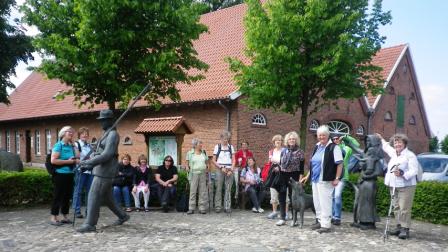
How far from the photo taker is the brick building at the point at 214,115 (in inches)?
688

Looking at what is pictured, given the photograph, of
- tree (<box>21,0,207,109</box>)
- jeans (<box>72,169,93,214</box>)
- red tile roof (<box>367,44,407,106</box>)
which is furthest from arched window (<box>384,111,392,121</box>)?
jeans (<box>72,169,93,214</box>)

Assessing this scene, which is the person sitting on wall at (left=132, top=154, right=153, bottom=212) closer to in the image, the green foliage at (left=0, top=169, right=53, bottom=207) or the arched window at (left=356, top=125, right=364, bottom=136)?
the green foliage at (left=0, top=169, right=53, bottom=207)

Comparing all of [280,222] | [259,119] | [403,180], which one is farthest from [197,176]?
[259,119]

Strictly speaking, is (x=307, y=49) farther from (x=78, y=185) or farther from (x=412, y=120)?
(x=412, y=120)

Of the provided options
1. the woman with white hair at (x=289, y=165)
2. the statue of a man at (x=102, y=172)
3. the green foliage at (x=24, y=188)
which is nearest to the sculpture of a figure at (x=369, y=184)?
the woman with white hair at (x=289, y=165)

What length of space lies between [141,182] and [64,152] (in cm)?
267

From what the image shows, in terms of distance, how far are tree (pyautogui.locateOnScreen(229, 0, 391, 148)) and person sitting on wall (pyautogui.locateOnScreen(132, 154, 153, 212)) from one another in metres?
4.10

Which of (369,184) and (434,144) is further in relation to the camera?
(434,144)

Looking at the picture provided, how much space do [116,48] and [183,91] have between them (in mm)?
8464

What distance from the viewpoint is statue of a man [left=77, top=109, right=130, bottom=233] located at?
7.53 meters

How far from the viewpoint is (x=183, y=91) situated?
770 inches

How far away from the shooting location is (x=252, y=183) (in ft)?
36.1

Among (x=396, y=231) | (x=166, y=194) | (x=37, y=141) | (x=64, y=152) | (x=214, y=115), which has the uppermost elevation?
(x=214, y=115)

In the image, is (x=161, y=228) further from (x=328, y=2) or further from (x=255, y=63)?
(x=328, y=2)
